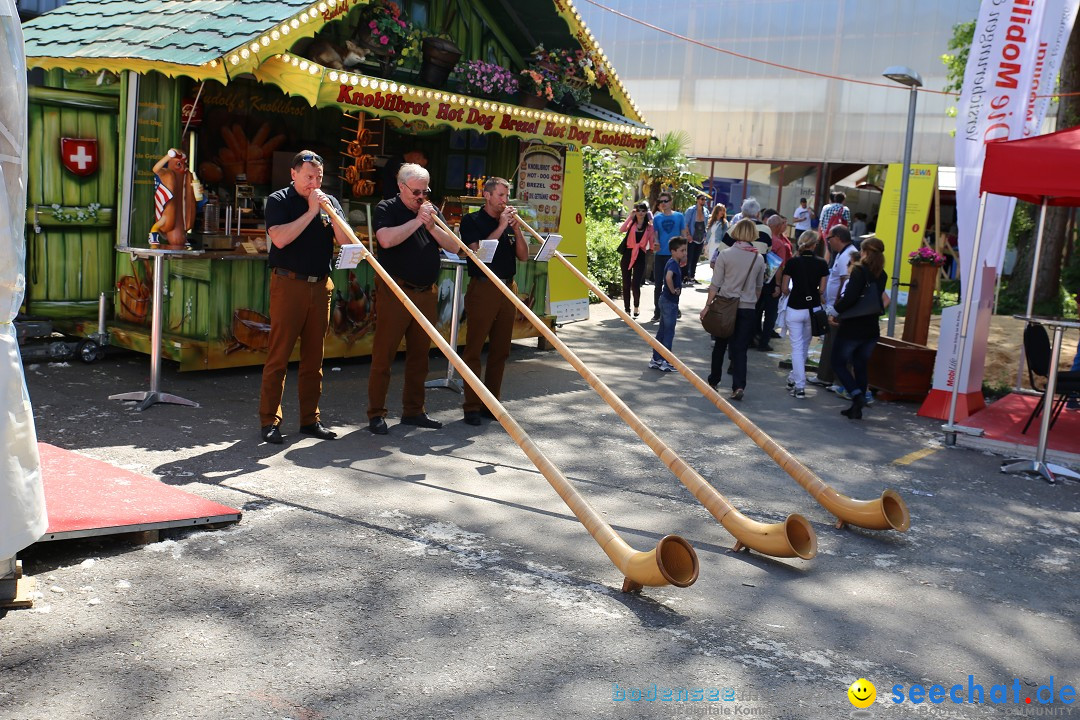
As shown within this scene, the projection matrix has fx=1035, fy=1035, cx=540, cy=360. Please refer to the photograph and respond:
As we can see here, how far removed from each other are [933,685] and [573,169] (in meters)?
9.31

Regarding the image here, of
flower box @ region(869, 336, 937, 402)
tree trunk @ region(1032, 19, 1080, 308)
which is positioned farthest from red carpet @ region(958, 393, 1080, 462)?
tree trunk @ region(1032, 19, 1080, 308)

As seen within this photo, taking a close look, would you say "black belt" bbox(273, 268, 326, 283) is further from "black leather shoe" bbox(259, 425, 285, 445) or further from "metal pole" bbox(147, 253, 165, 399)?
"metal pole" bbox(147, 253, 165, 399)

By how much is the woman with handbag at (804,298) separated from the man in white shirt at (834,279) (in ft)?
2.03

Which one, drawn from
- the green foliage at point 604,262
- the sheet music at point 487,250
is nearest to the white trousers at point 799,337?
the sheet music at point 487,250

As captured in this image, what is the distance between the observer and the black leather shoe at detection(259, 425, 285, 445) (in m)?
6.82

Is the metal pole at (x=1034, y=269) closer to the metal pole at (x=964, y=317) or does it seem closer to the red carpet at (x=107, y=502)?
the metal pole at (x=964, y=317)

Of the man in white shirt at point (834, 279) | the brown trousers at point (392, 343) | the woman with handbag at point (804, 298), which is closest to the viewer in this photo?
the brown trousers at point (392, 343)

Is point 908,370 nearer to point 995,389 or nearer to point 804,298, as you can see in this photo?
point 804,298

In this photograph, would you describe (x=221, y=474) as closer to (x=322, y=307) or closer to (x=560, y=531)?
(x=322, y=307)

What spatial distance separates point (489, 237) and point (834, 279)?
4720mm

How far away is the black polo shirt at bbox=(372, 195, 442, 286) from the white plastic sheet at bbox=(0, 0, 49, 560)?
3.56 meters

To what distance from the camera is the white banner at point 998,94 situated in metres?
8.95

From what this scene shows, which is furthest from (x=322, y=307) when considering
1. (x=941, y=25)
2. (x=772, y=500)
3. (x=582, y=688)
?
(x=941, y=25)

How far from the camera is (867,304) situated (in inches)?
365
